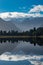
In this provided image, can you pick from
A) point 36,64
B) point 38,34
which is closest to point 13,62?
point 36,64

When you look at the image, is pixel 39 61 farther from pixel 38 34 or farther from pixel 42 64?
pixel 38 34

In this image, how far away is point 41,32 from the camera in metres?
74.8

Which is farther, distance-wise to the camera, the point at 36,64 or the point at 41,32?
the point at 41,32

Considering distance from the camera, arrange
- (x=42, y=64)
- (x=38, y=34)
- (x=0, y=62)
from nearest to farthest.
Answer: (x=42, y=64), (x=0, y=62), (x=38, y=34)

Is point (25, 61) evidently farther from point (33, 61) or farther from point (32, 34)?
point (32, 34)

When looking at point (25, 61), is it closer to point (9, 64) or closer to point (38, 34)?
point (9, 64)

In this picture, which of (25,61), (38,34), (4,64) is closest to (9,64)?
(4,64)

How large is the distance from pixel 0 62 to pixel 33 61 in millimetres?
1709

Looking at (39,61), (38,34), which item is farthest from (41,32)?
(39,61)

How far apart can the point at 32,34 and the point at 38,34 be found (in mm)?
1924

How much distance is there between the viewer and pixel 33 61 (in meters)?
13.9

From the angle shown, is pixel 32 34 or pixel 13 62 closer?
pixel 13 62

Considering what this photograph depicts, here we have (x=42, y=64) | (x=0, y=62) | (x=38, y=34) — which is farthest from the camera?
(x=38, y=34)

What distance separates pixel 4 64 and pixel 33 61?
161cm
